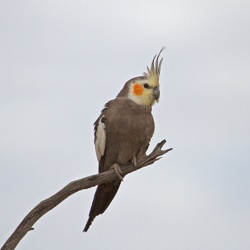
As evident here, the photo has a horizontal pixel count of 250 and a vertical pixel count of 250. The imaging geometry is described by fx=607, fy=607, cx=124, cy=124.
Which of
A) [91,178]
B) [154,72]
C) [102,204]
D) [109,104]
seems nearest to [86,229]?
[102,204]

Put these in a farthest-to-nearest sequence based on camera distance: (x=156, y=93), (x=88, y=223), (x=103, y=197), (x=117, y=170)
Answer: (x=103, y=197)
(x=156, y=93)
(x=88, y=223)
(x=117, y=170)

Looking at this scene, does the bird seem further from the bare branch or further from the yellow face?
the bare branch

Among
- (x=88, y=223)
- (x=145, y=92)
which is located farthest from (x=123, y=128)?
(x=88, y=223)

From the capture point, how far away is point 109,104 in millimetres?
9383

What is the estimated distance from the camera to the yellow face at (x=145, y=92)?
30.7ft

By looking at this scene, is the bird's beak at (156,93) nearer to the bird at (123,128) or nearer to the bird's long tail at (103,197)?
the bird at (123,128)

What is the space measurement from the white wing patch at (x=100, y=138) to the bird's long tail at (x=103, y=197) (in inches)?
19.8

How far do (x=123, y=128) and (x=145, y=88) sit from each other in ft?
2.51

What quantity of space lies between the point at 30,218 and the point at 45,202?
0.95 ft

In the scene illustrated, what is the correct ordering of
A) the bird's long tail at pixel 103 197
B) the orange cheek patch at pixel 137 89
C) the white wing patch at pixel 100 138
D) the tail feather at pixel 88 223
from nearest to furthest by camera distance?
the tail feather at pixel 88 223 < the white wing patch at pixel 100 138 < the orange cheek patch at pixel 137 89 < the bird's long tail at pixel 103 197

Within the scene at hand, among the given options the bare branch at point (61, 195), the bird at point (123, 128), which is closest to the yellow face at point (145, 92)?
the bird at point (123, 128)

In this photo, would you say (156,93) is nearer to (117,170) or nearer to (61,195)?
(117,170)

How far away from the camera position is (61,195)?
8047mm

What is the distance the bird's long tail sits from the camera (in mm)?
9531
